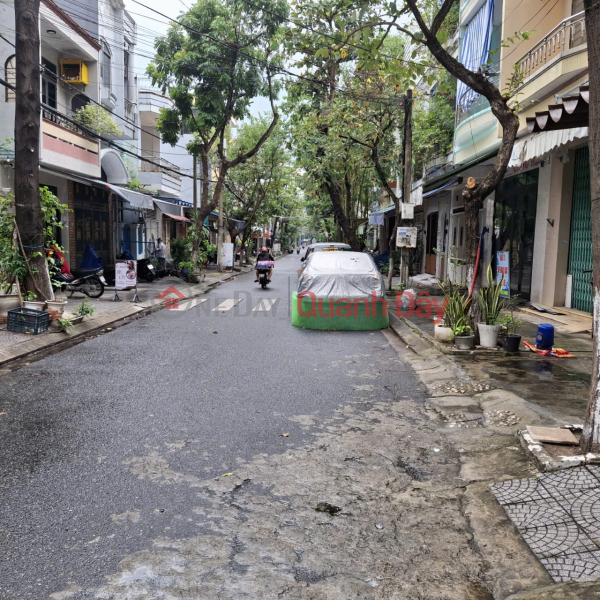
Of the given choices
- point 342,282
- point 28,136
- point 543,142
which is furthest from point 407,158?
point 28,136

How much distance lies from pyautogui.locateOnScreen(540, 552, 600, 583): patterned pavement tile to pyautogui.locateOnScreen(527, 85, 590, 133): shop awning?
463 cm

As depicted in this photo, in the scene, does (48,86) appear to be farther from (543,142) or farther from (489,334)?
(489,334)

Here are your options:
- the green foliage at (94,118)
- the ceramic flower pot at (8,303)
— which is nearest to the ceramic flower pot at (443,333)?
the ceramic flower pot at (8,303)

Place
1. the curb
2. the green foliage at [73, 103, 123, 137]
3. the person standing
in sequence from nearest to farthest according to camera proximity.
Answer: the curb → the green foliage at [73, 103, 123, 137] → the person standing

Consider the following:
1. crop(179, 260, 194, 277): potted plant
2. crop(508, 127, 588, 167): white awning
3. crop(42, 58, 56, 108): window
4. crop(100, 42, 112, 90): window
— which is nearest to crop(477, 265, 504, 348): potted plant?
crop(508, 127, 588, 167): white awning

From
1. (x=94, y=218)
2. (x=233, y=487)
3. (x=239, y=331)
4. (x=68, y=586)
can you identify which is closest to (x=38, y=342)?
(x=239, y=331)

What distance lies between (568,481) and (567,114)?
4.93 m

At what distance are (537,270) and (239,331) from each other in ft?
22.9

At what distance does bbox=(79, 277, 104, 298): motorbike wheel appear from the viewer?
14781mm

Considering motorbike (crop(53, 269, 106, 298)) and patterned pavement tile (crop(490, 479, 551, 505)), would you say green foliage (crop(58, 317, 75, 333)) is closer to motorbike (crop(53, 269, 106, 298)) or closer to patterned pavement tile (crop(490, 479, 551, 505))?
motorbike (crop(53, 269, 106, 298))

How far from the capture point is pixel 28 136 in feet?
31.9

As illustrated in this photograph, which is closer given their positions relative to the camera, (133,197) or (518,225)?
(518,225)

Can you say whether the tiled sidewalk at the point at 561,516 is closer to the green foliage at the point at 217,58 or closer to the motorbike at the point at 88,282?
the motorbike at the point at 88,282

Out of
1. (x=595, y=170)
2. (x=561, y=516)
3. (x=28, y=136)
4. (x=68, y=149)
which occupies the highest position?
(x=68, y=149)
